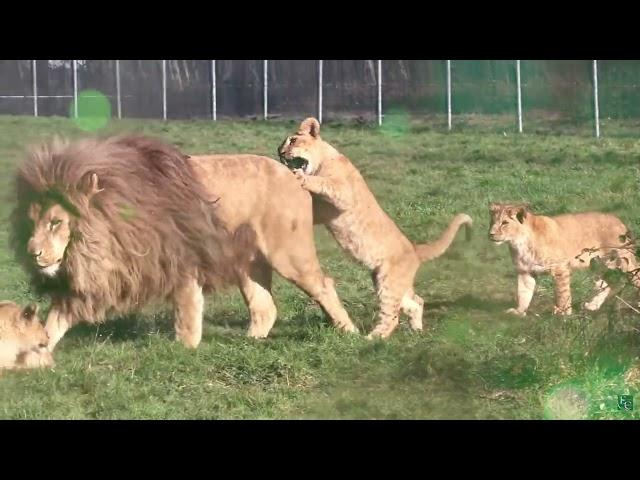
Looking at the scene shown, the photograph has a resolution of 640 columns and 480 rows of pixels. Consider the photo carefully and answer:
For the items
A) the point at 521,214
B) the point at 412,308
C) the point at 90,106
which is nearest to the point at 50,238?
the point at 412,308

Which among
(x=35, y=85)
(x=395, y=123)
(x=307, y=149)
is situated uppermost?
(x=35, y=85)

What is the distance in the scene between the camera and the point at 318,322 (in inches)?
289

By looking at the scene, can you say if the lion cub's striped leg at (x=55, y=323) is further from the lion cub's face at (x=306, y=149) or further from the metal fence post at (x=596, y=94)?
the metal fence post at (x=596, y=94)

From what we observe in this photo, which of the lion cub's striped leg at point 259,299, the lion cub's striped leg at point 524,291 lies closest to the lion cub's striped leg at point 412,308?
the lion cub's striped leg at point 524,291

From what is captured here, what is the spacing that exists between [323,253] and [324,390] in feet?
13.9

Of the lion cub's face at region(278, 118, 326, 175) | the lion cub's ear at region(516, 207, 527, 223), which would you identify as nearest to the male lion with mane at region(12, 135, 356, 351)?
the lion cub's face at region(278, 118, 326, 175)

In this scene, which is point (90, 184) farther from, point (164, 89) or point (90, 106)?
point (90, 106)

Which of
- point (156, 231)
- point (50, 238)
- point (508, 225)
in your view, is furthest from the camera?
point (508, 225)

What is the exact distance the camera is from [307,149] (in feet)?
25.3

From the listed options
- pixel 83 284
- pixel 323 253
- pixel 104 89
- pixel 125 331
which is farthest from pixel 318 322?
pixel 104 89

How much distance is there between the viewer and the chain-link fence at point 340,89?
20391 mm

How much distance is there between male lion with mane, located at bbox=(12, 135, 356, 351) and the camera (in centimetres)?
612

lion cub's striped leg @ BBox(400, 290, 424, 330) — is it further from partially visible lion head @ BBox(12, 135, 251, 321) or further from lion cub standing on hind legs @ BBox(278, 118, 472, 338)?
partially visible lion head @ BBox(12, 135, 251, 321)

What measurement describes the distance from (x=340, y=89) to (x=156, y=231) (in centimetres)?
1560
